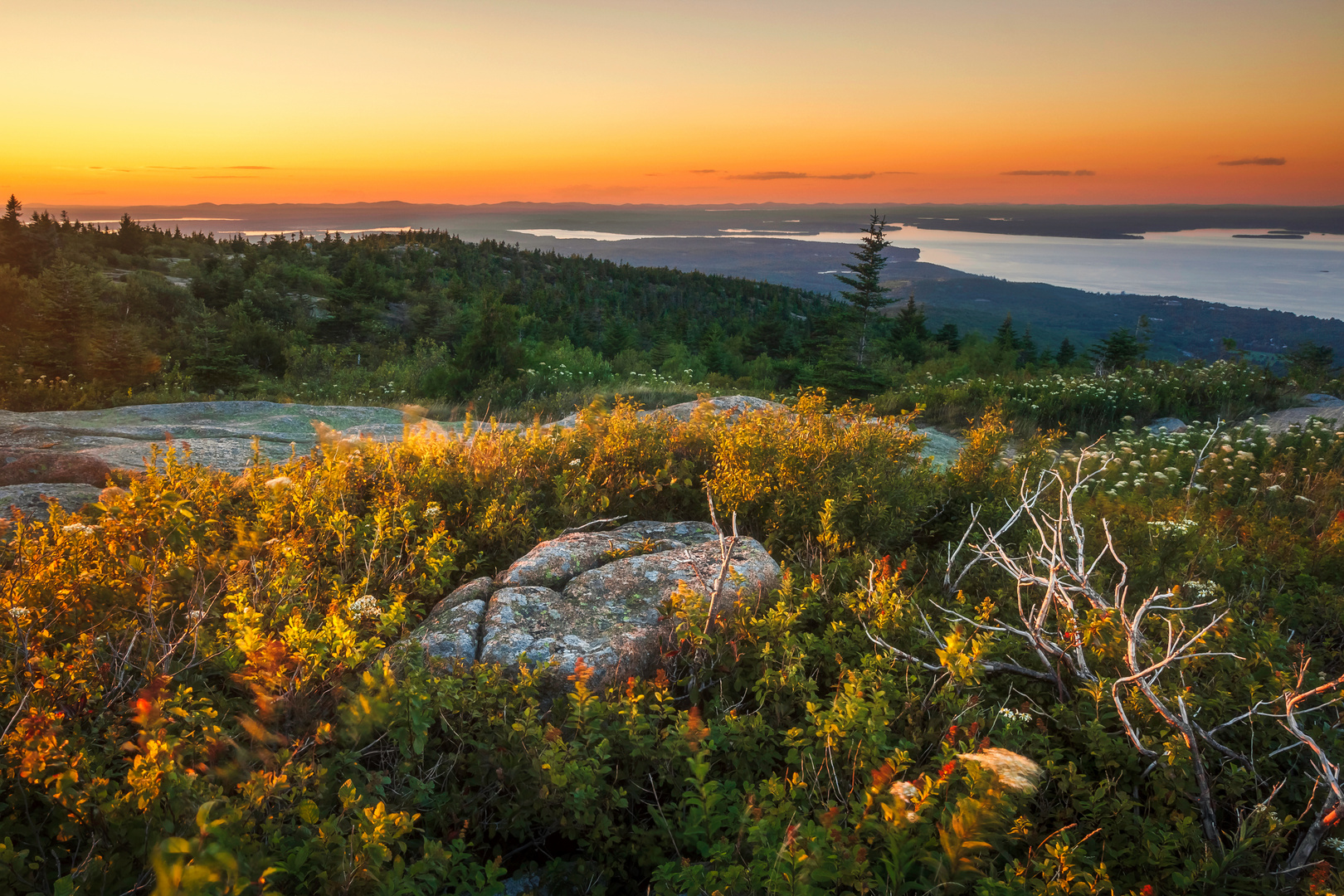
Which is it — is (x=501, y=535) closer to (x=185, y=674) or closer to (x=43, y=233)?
(x=185, y=674)

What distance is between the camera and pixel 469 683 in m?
2.97

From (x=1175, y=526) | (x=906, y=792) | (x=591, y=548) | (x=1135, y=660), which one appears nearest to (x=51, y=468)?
(x=591, y=548)

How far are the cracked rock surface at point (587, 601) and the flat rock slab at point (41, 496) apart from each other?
3.21m

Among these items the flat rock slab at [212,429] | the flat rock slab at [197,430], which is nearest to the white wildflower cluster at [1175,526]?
the flat rock slab at [212,429]

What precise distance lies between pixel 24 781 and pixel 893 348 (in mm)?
53030

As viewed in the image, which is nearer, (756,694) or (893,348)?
(756,694)

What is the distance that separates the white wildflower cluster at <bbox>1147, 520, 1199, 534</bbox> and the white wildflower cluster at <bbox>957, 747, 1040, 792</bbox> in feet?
12.5

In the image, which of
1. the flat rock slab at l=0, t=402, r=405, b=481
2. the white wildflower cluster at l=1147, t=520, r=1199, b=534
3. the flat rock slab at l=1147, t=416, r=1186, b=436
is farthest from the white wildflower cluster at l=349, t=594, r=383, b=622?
the flat rock slab at l=1147, t=416, r=1186, b=436

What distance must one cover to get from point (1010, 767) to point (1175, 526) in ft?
13.6

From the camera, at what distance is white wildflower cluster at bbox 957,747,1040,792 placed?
224 cm

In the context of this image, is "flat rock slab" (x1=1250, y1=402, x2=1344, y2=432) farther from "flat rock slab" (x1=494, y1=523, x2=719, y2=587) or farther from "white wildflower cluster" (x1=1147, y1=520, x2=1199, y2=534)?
"flat rock slab" (x1=494, y1=523, x2=719, y2=587)

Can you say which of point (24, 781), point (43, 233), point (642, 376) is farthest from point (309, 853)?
point (43, 233)

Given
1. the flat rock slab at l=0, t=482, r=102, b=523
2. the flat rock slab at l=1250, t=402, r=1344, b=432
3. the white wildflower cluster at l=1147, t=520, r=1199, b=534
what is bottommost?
the white wildflower cluster at l=1147, t=520, r=1199, b=534

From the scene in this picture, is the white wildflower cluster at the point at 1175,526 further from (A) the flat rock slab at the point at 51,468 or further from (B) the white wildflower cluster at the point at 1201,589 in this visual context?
(A) the flat rock slab at the point at 51,468
